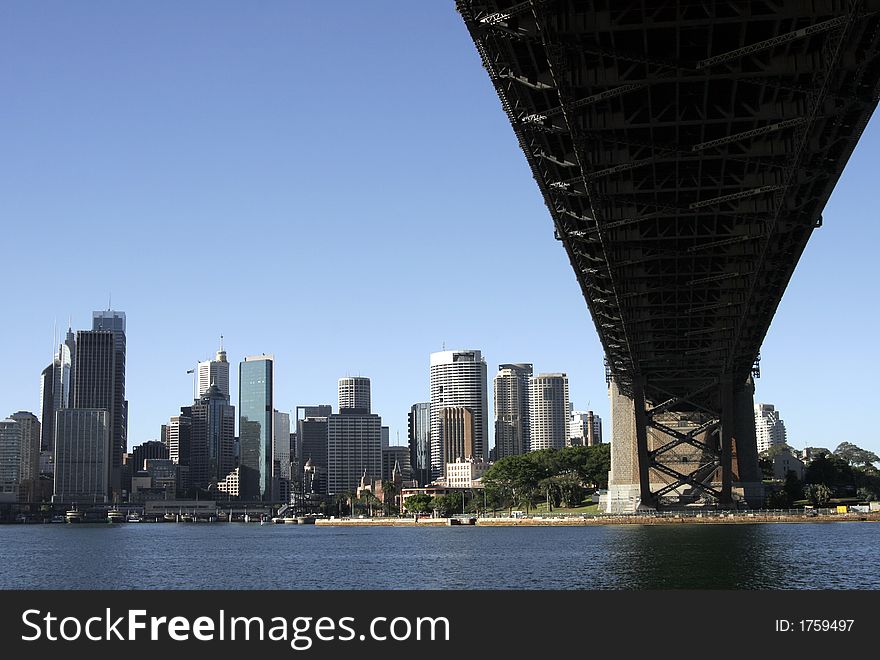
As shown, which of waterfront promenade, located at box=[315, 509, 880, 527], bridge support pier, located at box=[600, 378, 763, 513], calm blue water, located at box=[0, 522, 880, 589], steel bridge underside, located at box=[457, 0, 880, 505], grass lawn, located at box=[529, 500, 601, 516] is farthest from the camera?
grass lawn, located at box=[529, 500, 601, 516]

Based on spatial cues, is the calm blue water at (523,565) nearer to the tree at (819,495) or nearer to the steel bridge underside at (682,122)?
the steel bridge underside at (682,122)

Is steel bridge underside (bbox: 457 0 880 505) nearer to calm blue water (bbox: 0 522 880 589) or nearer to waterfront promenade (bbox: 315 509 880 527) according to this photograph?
calm blue water (bbox: 0 522 880 589)

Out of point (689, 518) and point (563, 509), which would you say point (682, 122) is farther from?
point (563, 509)

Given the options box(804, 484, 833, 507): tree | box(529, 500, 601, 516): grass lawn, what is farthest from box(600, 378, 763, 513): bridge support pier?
box(529, 500, 601, 516): grass lawn

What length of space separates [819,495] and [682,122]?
109897mm

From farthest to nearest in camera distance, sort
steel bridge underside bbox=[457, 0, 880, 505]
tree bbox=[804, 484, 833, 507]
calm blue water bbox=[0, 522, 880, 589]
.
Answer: tree bbox=[804, 484, 833, 507] → calm blue water bbox=[0, 522, 880, 589] → steel bridge underside bbox=[457, 0, 880, 505]

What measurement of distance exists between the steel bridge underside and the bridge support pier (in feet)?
124

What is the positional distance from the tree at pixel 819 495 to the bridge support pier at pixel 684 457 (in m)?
24.4

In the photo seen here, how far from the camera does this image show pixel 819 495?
14188cm

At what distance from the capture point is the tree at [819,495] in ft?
463

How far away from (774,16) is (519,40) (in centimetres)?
707

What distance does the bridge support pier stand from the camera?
10569cm

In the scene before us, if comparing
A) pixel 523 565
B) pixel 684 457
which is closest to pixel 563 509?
pixel 684 457

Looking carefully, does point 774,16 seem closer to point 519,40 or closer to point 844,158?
point 519,40
